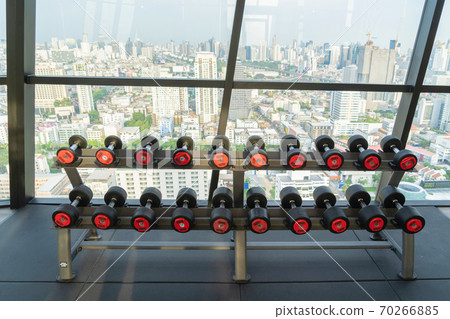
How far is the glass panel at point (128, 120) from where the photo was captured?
291cm

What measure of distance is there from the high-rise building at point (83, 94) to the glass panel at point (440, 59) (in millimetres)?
3083

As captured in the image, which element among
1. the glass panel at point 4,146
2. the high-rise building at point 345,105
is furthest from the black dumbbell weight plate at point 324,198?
the glass panel at point 4,146

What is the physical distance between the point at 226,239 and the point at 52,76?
6.95 feet

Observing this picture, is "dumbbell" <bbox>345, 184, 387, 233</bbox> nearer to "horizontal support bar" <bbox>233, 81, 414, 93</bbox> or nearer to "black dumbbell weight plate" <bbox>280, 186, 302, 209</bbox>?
"black dumbbell weight plate" <bbox>280, 186, 302, 209</bbox>

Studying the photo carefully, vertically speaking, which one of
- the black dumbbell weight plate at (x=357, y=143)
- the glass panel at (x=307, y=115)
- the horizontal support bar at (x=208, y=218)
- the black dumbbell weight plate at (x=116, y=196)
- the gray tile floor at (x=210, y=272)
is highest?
the glass panel at (x=307, y=115)

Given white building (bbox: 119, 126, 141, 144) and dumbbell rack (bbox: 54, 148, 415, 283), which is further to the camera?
white building (bbox: 119, 126, 141, 144)

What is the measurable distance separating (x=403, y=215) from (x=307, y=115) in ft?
4.17

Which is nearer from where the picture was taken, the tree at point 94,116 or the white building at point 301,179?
the tree at point 94,116

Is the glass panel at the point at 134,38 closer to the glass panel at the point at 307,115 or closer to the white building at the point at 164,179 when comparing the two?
the glass panel at the point at 307,115

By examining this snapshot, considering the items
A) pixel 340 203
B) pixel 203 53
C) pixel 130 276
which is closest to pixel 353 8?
pixel 203 53

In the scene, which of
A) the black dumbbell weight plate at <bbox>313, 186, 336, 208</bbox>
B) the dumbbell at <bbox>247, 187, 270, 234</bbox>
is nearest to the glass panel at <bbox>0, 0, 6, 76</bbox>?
the dumbbell at <bbox>247, 187, 270, 234</bbox>

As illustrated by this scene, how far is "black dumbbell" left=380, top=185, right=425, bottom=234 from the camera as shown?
2.12 meters

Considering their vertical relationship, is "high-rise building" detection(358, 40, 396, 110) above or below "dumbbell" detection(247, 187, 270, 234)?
above

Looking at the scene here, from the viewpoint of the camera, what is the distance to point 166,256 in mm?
2551
